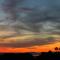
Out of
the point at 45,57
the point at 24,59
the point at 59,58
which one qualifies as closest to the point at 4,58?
the point at 24,59

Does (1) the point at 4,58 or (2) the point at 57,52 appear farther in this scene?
(2) the point at 57,52

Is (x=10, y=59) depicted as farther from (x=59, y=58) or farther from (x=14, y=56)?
(x=59, y=58)

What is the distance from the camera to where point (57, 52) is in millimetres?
21344

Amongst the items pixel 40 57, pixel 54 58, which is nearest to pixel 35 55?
pixel 40 57

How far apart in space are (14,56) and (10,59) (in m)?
0.57

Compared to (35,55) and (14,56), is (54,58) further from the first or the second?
(14,56)

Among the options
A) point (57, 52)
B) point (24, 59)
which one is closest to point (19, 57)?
point (24, 59)

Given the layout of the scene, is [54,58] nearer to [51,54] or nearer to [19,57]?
[51,54]

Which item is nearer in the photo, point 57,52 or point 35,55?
point 35,55

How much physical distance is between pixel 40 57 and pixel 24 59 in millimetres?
1746

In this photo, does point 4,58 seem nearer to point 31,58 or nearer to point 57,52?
point 31,58

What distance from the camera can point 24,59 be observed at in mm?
20984

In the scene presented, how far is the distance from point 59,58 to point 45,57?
136 cm

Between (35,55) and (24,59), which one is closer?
(35,55)
